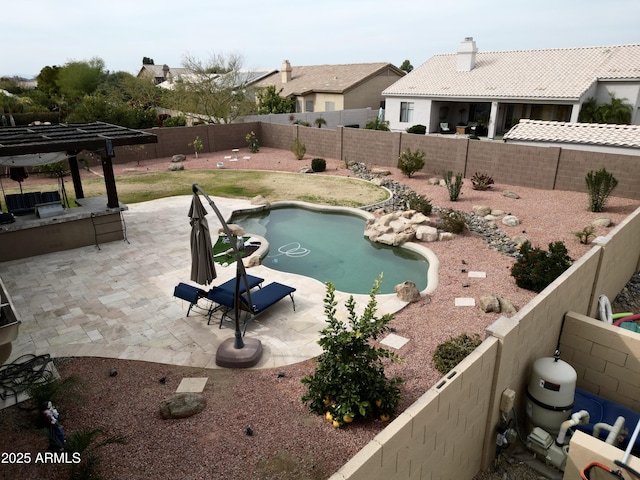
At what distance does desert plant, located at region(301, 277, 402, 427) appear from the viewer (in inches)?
246

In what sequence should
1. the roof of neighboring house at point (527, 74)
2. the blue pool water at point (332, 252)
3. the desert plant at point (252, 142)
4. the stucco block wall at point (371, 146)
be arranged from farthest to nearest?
the desert plant at point (252, 142) < the roof of neighboring house at point (527, 74) < the stucco block wall at point (371, 146) < the blue pool water at point (332, 252)

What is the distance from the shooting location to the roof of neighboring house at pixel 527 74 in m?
28.9

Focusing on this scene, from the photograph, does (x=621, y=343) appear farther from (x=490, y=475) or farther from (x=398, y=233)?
(x=398, y=233)

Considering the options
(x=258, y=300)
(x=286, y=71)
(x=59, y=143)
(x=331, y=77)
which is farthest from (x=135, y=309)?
(x=286, y=71)

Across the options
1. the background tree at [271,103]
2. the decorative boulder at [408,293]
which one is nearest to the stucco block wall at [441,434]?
the decorative boulder at [408,293]

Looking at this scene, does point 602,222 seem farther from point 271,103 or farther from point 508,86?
point 271,103

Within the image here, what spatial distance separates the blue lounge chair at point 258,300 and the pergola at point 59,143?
671 centimetres

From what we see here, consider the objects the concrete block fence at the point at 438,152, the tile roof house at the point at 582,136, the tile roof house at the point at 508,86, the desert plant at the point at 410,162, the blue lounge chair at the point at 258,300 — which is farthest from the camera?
the tile roof house at the point at 508,86

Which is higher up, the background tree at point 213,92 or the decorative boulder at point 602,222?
the background tree at point 213,92

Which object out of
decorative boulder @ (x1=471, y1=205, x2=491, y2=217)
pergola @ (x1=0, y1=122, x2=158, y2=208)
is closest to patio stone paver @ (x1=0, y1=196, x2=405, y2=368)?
pergola @ (x1=0, y1=122, x2=158, y2=208)

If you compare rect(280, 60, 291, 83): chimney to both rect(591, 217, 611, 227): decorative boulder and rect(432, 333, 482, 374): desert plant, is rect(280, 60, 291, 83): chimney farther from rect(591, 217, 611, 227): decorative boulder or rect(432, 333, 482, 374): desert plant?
rect(432, 333, 482, 374): desert plant

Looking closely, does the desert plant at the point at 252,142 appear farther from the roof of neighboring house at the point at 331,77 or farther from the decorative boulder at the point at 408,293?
the decorative boulder at the point at 408,293

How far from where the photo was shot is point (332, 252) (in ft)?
47.3

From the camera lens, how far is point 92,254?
1323 cm
